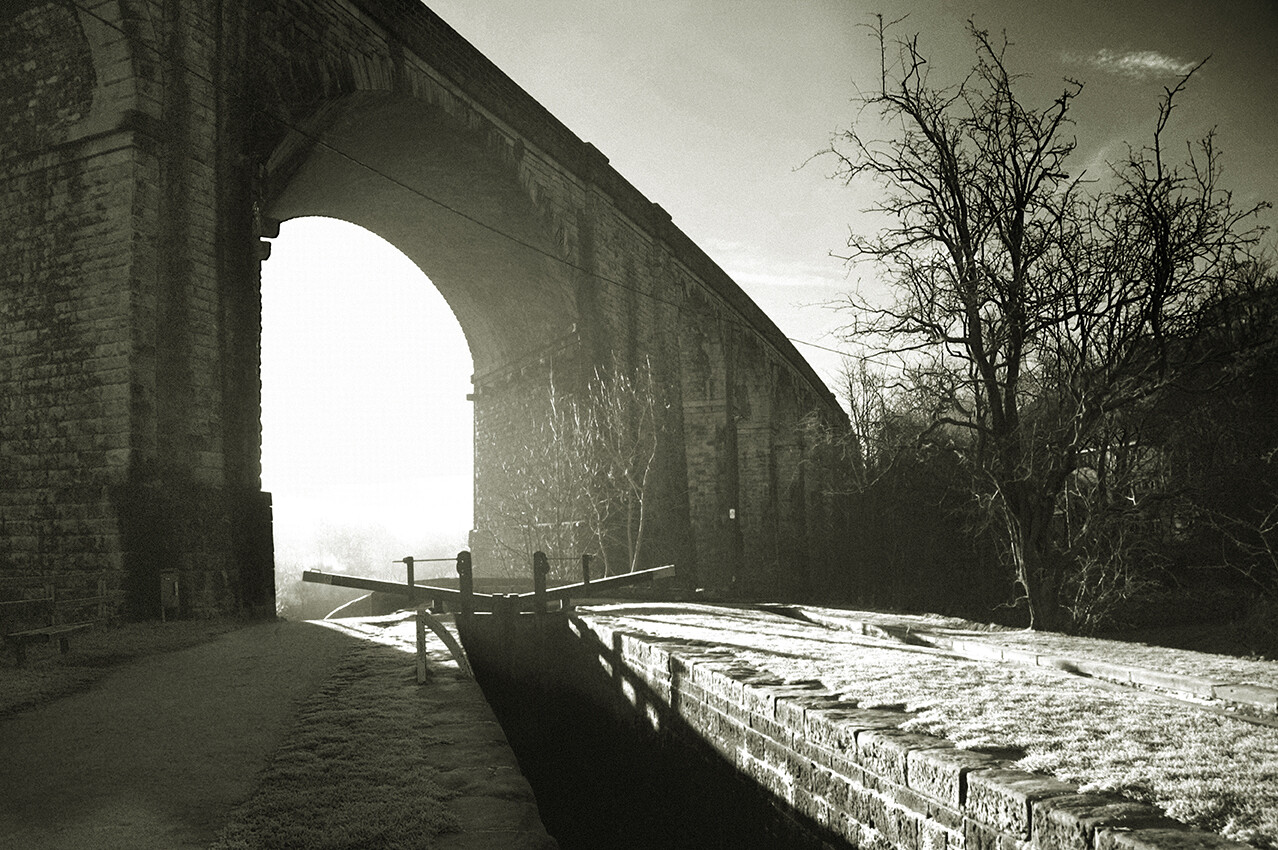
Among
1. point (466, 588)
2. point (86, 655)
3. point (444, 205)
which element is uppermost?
point (444, 205)

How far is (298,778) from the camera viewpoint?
3162 millimetres

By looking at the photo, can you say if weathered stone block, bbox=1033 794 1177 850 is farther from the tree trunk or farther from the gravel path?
the tree trunk

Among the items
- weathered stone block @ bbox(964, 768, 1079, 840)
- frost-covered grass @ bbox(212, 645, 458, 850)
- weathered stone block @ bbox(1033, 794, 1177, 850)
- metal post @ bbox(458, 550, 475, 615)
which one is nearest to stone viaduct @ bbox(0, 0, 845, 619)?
metal post @ bbox(458, 550, 475, 615)

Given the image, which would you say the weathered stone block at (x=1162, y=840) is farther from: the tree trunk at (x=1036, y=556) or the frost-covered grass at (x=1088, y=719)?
the tree trunk at (x=1036, y=556)

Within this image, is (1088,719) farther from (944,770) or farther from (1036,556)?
(1036,556)

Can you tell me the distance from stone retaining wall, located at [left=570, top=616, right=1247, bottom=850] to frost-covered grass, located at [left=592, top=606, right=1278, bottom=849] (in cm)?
18

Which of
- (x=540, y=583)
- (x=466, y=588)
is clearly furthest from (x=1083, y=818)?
(x=466, y=588)

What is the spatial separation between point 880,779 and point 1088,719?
0.96 metres

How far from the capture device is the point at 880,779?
301 cm

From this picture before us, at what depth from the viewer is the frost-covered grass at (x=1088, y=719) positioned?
245 centimetres

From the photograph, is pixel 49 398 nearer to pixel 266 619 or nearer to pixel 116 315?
pixel 116 315

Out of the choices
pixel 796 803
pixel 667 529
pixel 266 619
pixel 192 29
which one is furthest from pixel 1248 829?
pixel 667 529

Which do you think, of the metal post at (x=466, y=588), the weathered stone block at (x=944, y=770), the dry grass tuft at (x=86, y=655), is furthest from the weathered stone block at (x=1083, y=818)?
the metal post at (x=466, y=588)

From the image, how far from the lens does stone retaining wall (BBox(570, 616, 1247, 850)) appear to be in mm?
2221
